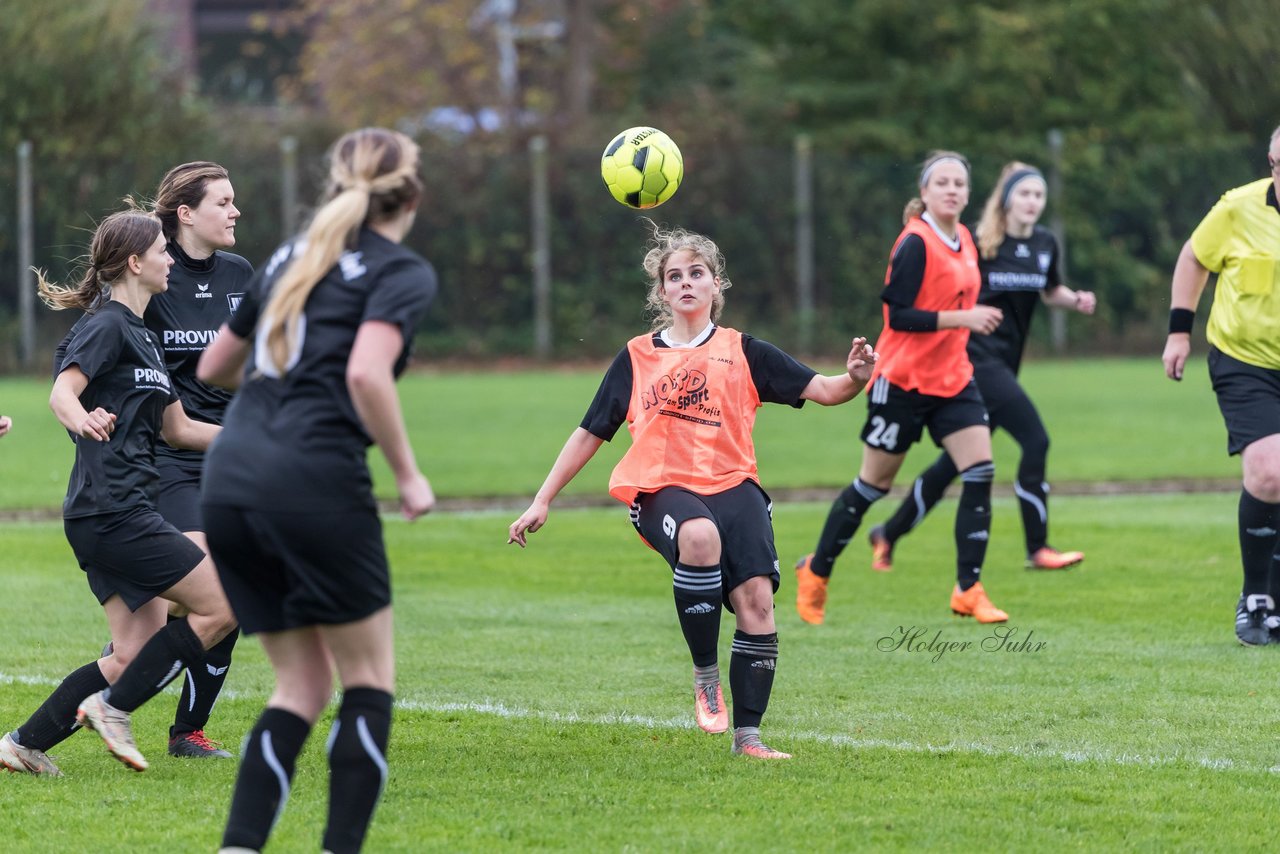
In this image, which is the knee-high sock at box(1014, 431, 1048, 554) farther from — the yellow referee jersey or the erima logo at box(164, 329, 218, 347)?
the erima logo at box(164, 329, 218, 347)

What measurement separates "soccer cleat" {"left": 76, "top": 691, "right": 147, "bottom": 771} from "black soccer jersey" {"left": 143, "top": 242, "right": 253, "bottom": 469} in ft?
3.06

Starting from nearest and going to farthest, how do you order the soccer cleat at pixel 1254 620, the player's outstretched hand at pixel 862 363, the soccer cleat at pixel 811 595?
the player's outstretched hand at pixel 862 363
the soccer cleat at pixel 1254 620
the soccer cleat at pixel 811 595

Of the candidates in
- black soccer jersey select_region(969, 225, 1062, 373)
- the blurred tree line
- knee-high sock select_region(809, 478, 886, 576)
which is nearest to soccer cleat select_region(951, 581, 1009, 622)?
knee-high sock select_region(809, 478, 886, 576)

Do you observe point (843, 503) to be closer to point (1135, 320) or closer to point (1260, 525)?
point (1260, 525)

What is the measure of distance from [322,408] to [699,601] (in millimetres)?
2123

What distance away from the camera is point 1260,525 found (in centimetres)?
771

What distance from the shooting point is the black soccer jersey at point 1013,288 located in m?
9.78

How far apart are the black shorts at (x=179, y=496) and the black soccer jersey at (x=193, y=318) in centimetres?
4

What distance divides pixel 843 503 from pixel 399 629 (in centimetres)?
228

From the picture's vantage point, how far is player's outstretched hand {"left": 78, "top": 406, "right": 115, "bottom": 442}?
17.2ft

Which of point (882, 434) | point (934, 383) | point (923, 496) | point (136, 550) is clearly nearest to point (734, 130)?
point (923, 496)

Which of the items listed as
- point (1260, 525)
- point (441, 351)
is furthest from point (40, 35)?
point (1260, 525)

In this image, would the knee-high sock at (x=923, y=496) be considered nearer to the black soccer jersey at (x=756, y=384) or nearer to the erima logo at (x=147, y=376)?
the black soccer jersey at (x=756, y=384)

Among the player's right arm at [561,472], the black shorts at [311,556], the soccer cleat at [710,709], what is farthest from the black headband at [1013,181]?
the black shorts at [311,556]
